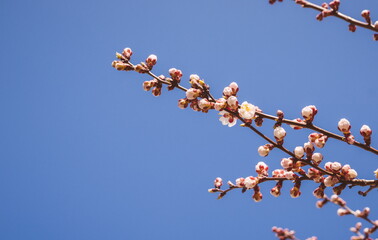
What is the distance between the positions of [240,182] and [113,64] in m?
1.84

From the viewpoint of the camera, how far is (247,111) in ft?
9.68

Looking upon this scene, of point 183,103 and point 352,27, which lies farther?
point 183,103

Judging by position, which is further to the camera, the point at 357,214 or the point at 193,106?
the point at 193,106

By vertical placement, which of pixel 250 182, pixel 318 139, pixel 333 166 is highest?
pixel 318 139

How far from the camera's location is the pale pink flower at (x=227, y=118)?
3164 mm

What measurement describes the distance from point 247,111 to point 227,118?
0.34m

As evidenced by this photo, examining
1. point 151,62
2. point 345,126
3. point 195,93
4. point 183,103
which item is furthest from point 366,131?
point 151,62

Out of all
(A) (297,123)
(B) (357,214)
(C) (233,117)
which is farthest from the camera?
Result: (C) (233,117)

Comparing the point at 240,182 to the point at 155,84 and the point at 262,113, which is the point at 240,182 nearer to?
the point at 262,113

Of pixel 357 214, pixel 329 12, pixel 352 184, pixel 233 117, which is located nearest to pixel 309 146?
pixel 352 184

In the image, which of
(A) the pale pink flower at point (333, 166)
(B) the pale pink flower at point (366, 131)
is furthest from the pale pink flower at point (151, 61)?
(B) the pale pink flower at point (366, 131)

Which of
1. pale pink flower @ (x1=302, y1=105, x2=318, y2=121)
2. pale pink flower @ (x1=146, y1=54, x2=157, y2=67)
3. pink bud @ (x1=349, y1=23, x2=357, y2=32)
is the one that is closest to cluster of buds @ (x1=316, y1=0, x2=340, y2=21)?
Result: pink bud @ (x1=349, y1=23, x2=357, y2=32)

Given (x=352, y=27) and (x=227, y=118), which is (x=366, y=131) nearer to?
(x=352, y=27)

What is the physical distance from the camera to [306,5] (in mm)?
3104
